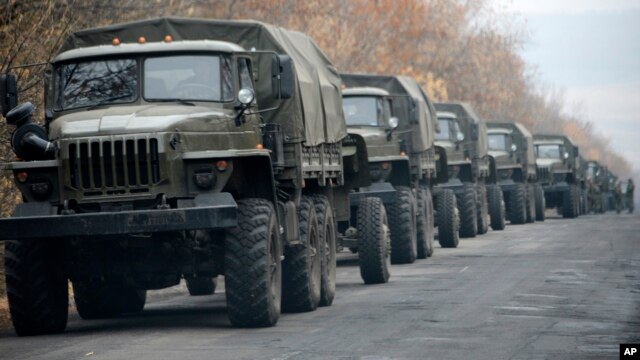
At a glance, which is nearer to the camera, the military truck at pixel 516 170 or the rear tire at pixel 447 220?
the rear tire at pixel 447 220

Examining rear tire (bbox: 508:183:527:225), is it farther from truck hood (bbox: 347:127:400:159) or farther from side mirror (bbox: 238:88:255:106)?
side mirror (bbox: 238:88:255:106)

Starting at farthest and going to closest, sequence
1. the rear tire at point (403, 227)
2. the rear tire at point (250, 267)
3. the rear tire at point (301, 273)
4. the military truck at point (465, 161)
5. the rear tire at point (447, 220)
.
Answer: the military truck at point (465, 161) → the rear tire at point (447, 220) → the rear tire at point (403, 227) → the rear tire at point (301, 273) → the rear tire at point (250, 267)

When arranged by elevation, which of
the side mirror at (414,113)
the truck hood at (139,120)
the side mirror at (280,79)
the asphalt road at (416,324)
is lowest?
the asphalt road at (416,324)

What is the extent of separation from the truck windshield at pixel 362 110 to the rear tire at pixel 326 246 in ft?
24.5

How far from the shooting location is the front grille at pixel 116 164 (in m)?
14.0

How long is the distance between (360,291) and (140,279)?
509 cm

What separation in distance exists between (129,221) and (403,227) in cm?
1153

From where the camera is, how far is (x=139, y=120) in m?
14.2

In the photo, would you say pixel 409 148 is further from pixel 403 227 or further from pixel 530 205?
pixel 530 205

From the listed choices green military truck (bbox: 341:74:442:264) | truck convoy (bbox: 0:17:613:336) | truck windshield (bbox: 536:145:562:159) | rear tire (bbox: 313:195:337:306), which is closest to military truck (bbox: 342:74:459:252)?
green military truck (bbox: 341:74:442:264)

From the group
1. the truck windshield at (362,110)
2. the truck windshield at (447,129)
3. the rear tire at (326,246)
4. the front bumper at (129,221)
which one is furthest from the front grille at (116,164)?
the truck windshield at (447,129)

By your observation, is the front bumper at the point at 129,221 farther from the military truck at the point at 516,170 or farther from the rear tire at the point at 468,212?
the military truck at the point at 516,170

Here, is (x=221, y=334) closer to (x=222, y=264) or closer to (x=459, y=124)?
(x=222, y=264)

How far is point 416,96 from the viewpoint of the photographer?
94.5 feet
